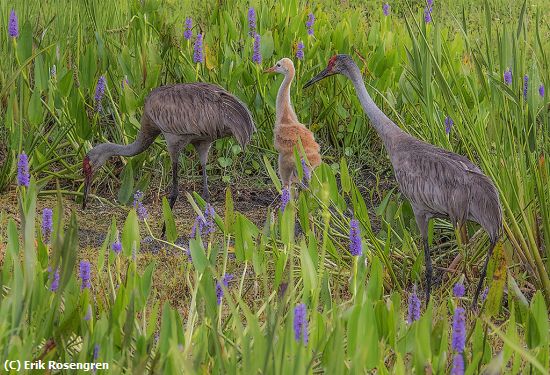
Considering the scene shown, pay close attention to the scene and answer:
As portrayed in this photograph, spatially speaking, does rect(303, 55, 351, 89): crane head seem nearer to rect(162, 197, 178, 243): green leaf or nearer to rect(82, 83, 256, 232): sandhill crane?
rect(82, 83, 256, 232): sandhill crane

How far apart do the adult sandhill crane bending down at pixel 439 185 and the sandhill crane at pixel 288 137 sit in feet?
2.26

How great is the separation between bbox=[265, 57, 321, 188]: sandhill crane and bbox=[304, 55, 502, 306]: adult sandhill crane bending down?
0.69 m

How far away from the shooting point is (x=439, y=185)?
4.01 meters

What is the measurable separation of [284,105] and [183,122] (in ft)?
1.84

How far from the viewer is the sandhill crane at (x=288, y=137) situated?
5.11 meters

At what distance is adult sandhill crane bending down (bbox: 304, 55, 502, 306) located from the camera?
3752mm

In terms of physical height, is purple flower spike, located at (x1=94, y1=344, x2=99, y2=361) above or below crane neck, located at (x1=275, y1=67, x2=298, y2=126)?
below

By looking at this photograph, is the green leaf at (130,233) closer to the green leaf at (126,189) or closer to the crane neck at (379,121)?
the crane neck at (379,121)

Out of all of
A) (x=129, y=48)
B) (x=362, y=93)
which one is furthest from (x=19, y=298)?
(x=129, y=48)

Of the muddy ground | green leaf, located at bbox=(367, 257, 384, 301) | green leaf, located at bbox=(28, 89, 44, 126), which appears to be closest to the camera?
green leaf, located at bbox=(367, 257, 384, 301)

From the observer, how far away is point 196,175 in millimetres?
6027

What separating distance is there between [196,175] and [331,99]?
0.92 m

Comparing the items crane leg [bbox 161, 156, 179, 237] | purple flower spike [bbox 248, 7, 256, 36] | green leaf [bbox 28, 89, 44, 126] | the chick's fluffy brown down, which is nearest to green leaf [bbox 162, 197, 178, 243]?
green leaf [bbox 28, 89, 44, 126]

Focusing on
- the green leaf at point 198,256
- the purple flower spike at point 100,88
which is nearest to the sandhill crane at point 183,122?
the purple flower spike at point 100,88
